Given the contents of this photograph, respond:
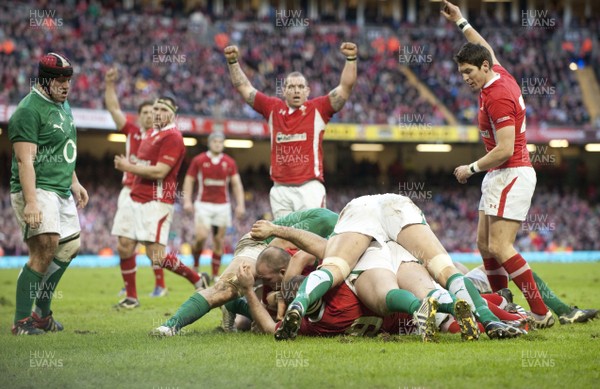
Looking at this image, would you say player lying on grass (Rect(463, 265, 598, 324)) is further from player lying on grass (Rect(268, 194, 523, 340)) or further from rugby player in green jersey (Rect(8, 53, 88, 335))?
rugby player in green jersey (Rect(8, 53, 88, 335))

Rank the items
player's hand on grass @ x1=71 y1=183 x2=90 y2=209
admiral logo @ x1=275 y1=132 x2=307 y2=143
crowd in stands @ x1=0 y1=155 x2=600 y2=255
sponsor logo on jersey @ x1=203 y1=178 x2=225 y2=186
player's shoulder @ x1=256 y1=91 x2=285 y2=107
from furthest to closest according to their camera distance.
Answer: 1. crowd in stands @ x1=0 y1=155 x2=600 y2=255
2. sponsor logo on jersey @ x1=203 y1=178 x2=225 y2=186
3. player's shoulder @ x1=256 y1=91 x2=285 y2=107
4. admiral logo @ x1=275 y1=132 x2=307 y2=143
5. player's hand on grass @ x1=71 y1=183 x2=90 y2=209

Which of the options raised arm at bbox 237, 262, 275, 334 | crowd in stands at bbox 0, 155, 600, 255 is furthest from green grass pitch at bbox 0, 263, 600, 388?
crowd in stands at bbox 0, 155, 600, 255

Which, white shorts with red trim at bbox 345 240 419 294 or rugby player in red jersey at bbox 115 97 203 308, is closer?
white shorts with red trim at bbox 345 240 419 294

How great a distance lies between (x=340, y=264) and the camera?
6629 millimetres

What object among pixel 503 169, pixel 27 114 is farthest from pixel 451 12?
pixel 27 114

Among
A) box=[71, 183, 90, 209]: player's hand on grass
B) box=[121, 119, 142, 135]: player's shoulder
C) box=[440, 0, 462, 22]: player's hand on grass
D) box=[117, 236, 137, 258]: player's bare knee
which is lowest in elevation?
box=[117, 236, 137, 258]: player's bare knee

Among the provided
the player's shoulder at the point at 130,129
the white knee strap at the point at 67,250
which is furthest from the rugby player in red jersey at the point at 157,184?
the white knee strap at the point at 67,250

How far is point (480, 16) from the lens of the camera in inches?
1719

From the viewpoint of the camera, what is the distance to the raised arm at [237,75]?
397 inches

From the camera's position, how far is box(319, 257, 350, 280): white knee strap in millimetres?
6617

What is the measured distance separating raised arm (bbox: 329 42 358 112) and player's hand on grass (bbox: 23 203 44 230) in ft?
13.1

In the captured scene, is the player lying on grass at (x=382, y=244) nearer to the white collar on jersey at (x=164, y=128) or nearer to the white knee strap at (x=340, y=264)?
the white knee strap at (x=340, y=264)

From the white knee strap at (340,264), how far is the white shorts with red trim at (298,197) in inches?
141

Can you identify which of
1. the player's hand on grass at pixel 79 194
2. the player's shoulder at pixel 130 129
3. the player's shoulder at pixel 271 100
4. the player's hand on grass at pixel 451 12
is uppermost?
the player's hand on grass at pixel 451 12
